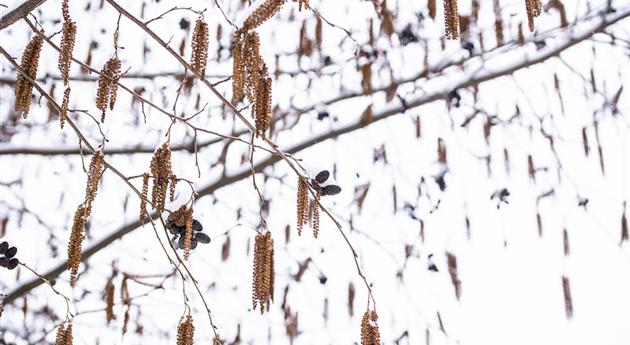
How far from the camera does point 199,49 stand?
1267 millimetres

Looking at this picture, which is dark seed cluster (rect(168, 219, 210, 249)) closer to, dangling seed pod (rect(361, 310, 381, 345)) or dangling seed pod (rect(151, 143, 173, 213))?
dangling seed pod (rect(151, 143, 173, 213))

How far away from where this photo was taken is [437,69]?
322cm

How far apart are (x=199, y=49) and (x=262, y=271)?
398mm

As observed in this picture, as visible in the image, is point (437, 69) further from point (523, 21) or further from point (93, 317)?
point (93, 317)

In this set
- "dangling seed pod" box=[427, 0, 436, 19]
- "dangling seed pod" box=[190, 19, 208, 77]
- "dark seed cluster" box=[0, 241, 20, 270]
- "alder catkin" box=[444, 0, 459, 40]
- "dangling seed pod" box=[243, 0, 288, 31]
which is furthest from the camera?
"dangling seed pod" box=[427, 0, 436, 19]

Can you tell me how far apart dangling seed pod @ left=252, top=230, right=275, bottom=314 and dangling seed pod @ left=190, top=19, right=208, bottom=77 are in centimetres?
32

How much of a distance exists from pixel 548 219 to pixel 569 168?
1.40 feet

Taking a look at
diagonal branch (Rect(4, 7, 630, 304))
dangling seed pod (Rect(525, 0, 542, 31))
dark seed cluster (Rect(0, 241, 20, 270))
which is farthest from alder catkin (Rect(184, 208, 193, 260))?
diagonal branch (Rect(4, 7, 630, 304))

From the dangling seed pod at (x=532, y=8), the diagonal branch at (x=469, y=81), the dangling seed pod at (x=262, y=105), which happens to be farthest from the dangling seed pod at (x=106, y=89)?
the diagonal branch at (x=469, y=81)

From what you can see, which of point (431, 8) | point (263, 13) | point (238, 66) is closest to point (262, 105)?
point (238, 66)

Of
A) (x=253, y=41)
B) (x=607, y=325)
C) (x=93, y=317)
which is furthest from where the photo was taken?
(x=607, y=325)

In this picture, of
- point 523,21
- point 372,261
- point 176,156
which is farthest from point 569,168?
point 176,156

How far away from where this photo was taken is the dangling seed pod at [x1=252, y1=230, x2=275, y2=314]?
1.28 metres

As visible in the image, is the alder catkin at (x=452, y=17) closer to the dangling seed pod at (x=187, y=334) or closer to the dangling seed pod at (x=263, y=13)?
the dangling seed pod at (x=263, y=13)
